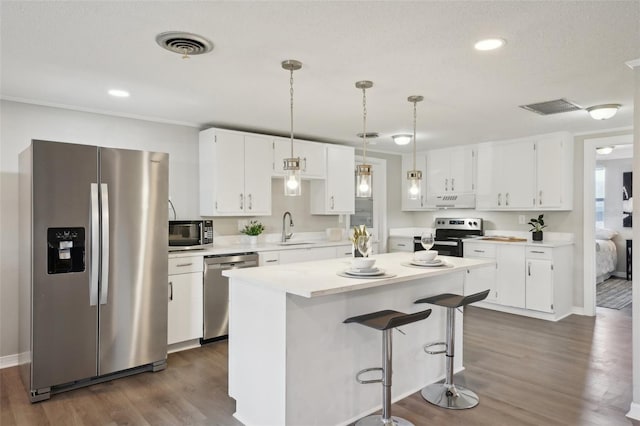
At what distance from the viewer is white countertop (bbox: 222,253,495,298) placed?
2168 mm

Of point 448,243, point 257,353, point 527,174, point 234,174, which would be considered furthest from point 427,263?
point 527,174

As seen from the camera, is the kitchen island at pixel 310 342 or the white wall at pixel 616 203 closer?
the kitchen island at pixel 310 342

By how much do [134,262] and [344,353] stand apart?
5.99ft

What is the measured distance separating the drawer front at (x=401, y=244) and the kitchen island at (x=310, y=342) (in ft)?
11.2

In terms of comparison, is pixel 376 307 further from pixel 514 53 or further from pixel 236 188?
pixel 236 188

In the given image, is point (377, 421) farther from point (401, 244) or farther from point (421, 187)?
point (421, 187)

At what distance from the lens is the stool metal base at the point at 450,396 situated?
110 inches

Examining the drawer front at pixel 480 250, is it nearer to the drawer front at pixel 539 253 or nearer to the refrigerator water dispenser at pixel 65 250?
the drawer front at pixel 539 253

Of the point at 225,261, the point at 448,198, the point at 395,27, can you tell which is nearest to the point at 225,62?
the point at 395,27

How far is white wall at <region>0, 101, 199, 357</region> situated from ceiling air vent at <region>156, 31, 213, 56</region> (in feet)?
6.53

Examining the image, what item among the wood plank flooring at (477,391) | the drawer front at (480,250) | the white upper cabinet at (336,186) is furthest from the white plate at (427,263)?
the drawer front at (480,250)

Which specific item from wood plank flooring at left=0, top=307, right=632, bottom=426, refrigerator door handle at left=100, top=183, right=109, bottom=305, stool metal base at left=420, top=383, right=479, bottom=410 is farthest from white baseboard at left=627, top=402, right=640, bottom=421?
refrigerator door handle at left=100, top=183, right=109, bottom=305

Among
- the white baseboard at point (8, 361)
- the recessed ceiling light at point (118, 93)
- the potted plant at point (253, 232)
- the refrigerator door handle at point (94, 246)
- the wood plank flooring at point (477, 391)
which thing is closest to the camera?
the wood plank flooring at point (477, 391)

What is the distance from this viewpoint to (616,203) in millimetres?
7941
